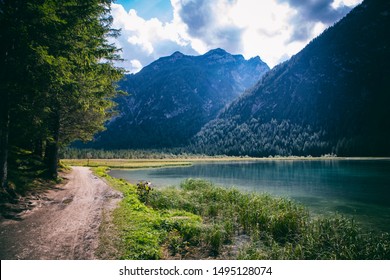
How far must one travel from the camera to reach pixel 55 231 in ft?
38.2

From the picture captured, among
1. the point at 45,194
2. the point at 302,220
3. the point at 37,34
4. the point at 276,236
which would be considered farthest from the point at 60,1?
the point at 302,220

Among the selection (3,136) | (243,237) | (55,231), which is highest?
(3,136)

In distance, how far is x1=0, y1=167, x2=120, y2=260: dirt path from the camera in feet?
30.4

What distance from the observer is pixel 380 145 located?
150 m

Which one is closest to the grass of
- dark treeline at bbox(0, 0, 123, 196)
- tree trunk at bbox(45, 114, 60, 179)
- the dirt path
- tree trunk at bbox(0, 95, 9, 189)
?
→ the dirt path

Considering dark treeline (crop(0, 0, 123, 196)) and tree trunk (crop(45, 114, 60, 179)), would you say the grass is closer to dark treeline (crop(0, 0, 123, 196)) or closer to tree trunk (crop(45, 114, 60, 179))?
dark treeline (crop(0, 0, 123, 196))

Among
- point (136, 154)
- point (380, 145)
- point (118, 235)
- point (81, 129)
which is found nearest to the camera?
point (118, 235)

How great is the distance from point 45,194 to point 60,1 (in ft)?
43.6

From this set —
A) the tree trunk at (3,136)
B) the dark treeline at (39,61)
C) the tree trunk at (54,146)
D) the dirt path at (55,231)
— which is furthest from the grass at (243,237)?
the tree trunk at (54,146)

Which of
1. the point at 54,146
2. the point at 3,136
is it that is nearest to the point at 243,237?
the point at 3,136

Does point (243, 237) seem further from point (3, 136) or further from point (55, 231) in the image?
point (3, 136)

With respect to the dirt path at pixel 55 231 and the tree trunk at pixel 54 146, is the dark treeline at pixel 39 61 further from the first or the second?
the tree trunk at pixel 54 146

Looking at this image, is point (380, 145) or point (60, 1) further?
point (380, 145)
